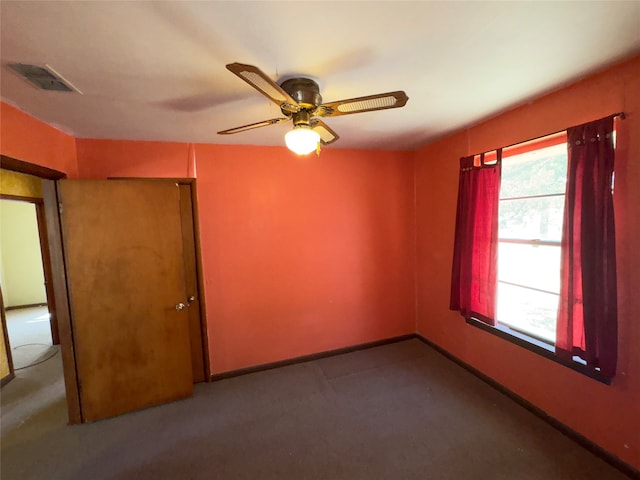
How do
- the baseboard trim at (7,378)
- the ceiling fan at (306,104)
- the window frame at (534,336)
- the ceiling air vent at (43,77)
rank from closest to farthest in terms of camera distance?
Result: 1. the ceiling fan at (306,104)
2. the ceiling air vent at (43,77)
3. the window frame at (534,336)
4. the baseboard trim at (7,378)

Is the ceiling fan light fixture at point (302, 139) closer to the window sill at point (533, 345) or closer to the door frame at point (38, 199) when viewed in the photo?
the door frame at point (38, 199)

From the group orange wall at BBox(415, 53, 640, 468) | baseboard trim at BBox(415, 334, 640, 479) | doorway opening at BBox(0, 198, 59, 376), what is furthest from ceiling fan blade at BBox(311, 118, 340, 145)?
doorway opening at BBox(0, 198, 59, 376)

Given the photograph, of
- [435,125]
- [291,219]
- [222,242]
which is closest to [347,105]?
[435,125]

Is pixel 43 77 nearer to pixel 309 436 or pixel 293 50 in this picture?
pixel 293 50

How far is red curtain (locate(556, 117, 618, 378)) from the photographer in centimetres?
157

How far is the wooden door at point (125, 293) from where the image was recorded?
7.04 feet

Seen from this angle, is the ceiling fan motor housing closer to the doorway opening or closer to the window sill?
the window sill

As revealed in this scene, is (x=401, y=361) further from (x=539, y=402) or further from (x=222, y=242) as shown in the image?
(x=222, y=242)

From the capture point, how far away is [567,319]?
1.77 m

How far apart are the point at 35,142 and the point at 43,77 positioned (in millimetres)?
754

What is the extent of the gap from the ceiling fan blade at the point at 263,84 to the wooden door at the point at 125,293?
152cm

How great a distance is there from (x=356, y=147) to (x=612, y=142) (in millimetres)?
2031

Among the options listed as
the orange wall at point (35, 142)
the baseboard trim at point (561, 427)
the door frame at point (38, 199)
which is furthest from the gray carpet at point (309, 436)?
the orange wall at point (35, 142)

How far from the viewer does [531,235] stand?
7.07 feet
